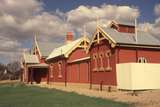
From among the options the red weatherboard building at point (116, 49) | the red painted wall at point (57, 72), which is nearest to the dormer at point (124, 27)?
the red weatherboard building at point (116, 49)

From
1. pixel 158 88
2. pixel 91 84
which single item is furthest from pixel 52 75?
pixel 158 88

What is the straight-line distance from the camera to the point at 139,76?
74.6 ft

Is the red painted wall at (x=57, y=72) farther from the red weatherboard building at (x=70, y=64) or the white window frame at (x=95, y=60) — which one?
the white window frame at (x=95, y=60)

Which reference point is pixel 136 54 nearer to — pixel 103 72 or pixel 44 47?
pixel 103 72

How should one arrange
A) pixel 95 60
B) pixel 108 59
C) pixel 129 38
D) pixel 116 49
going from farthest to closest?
1. pixel 95 60
2. pixel 108 59
3. pixel 129 38
4. pixel 116 49

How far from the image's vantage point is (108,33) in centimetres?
2692

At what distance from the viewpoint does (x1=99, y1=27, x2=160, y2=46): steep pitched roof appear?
2609cm

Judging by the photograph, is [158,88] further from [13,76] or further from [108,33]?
[13,76]

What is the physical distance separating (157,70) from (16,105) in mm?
11712

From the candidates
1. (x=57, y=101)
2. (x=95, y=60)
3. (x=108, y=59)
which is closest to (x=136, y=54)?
(x=108, y=59)

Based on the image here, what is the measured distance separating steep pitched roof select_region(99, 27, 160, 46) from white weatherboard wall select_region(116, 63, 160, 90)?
9.53 ft

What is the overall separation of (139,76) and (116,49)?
3917 millimetres

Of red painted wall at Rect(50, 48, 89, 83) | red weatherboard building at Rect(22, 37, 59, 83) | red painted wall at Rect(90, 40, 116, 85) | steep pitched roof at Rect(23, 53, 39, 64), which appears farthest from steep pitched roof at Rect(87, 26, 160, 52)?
steep pitched roof at Rect(23, 53, 39, 64)

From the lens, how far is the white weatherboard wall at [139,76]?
74.3ft
